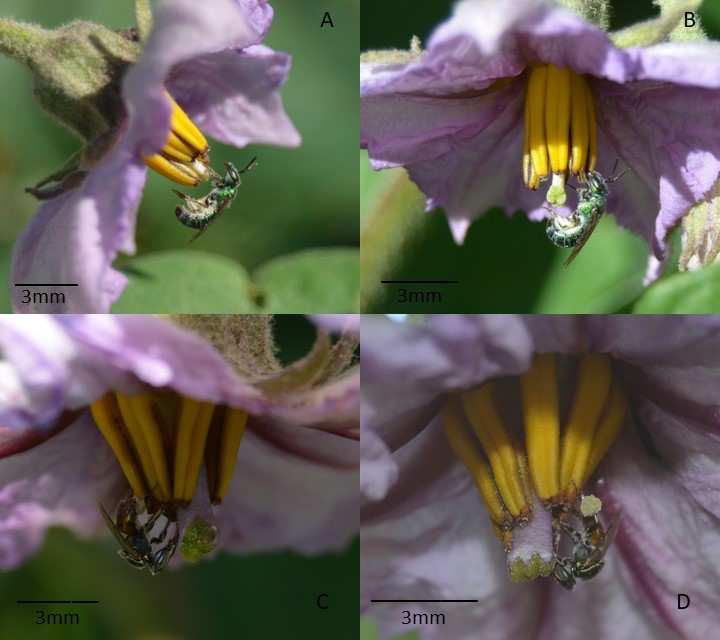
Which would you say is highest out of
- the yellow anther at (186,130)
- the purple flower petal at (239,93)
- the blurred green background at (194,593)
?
the purple flower petal at (239,93)

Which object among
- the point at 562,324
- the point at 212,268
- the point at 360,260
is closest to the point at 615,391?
the point at 562,324

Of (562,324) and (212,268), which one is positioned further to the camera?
(212,268)

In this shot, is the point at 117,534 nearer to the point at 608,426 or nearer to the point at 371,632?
the point at 371,632

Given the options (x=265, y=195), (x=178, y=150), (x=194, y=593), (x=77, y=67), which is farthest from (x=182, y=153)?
(x=194, y=593)

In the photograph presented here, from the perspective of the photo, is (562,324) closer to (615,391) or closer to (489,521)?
(615,391)

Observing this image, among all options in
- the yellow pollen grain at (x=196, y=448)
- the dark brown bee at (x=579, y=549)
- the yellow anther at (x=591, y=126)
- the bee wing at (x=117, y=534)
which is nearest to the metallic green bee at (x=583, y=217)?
the yellow anther at (x=591, y=126)

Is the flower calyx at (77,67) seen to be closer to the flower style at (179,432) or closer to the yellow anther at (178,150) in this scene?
the yellow anther at (178,150)
